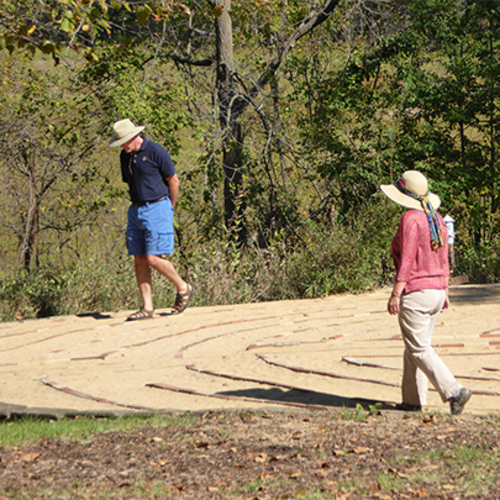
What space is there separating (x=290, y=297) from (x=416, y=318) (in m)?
5.44

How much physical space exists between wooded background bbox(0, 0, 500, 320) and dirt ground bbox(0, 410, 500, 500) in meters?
5.59

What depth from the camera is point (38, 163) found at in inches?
463

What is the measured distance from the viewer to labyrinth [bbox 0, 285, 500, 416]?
4.95 metres

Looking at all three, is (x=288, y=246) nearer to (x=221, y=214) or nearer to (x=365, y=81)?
(x=221, y=214)

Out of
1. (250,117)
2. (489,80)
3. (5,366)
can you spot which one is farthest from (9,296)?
(489,80)

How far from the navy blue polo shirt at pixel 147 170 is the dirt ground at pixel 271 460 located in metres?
3.45

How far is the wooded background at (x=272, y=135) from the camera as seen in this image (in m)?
10.7

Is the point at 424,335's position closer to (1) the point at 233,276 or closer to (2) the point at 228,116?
(1) the point at 233,276

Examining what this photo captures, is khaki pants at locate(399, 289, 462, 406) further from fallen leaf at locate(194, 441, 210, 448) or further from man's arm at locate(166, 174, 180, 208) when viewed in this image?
man's arm at locate(166, 174, 180, 208)

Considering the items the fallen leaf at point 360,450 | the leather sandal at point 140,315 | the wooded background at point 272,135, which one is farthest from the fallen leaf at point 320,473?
the wooded background at point 272,135

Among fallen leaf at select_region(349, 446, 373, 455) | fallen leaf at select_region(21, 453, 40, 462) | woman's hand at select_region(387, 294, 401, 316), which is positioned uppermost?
woman's hand at select_region(387, 294, 401, 316)

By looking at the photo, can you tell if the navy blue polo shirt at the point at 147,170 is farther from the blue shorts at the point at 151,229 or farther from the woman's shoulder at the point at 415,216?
the woman's shoulder at the point at 415,216

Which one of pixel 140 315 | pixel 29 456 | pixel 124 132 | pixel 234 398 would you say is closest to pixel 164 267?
pixel 140 315

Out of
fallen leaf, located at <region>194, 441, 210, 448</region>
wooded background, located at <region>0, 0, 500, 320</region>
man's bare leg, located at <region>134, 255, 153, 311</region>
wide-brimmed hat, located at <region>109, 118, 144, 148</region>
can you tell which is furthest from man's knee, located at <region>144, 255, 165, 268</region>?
fallen leaf, located at <region>194, 441, 210, 448</region>
